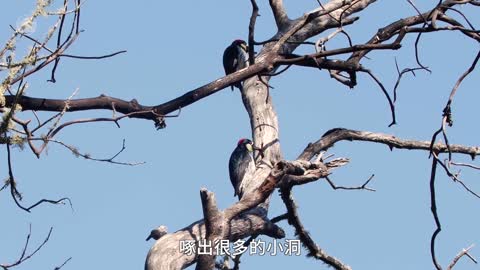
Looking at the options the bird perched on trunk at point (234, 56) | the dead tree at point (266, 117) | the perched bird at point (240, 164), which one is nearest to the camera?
the dead tree at point (266, 117)

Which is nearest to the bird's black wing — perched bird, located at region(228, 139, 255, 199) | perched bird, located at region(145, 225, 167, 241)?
perched bird, located at region(228, 139, 255, 199)

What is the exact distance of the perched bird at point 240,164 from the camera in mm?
9137

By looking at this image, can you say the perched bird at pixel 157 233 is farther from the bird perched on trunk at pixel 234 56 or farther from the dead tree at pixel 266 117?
the bird perched on trunk at pixel 234 56

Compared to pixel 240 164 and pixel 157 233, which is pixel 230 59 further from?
pixel 157 233

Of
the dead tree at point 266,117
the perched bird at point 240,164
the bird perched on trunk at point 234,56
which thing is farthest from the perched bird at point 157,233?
the bird perched on trunk at point 234,56

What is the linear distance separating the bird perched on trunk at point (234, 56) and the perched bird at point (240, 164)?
1.24 m

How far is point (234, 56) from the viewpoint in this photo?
1122cm

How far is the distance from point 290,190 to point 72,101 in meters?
1.63

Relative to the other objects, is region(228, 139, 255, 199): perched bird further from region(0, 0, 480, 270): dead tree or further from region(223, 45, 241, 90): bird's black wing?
region(0, 0, 480, 270): dead tree

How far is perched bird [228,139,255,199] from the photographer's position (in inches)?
360

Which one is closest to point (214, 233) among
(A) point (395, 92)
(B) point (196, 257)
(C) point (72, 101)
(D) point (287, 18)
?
(B) point (196, 257)

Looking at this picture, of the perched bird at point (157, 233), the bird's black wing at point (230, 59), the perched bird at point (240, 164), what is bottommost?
the perched bird at point (157, 233)

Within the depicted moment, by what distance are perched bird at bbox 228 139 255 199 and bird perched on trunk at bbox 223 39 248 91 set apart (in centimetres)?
124

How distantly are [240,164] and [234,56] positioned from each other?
6.83 feet
